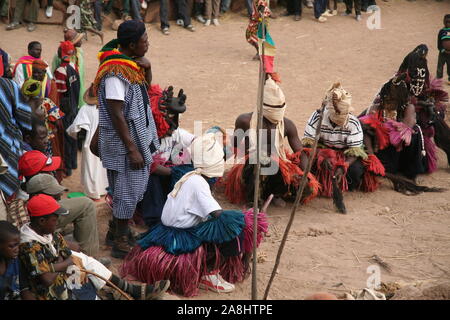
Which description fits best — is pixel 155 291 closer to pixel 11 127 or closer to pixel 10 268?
pixel 10 268

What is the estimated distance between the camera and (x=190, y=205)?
5359 mm

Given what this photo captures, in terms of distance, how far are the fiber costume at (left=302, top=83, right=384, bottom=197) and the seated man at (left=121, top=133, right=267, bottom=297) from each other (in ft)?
6.30

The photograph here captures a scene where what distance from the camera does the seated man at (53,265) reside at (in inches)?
176

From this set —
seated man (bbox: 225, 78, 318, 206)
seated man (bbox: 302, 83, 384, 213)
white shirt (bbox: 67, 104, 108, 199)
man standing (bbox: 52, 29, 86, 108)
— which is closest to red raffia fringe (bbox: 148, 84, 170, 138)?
seated man (bbox: 225, 78, 318, 206)

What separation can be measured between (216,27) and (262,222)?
33.1ft

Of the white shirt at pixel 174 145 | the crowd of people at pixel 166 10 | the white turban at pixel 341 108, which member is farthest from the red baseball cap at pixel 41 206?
the crowd of people at pixel 166 10

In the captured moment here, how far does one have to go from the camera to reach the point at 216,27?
1498cm

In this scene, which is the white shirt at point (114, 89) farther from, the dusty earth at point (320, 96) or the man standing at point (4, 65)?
the man standing at point (4, 65)

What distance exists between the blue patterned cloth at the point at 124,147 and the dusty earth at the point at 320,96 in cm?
58

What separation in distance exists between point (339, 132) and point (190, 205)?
2.57 meters

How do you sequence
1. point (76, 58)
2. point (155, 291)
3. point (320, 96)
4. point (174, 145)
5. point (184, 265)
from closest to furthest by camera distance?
1. point (155, 291)
2. point (184, 265)
3. point (174, 145)
4. point (76, 58)
5. point (320, 96)

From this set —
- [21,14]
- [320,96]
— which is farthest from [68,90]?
[21,14]
